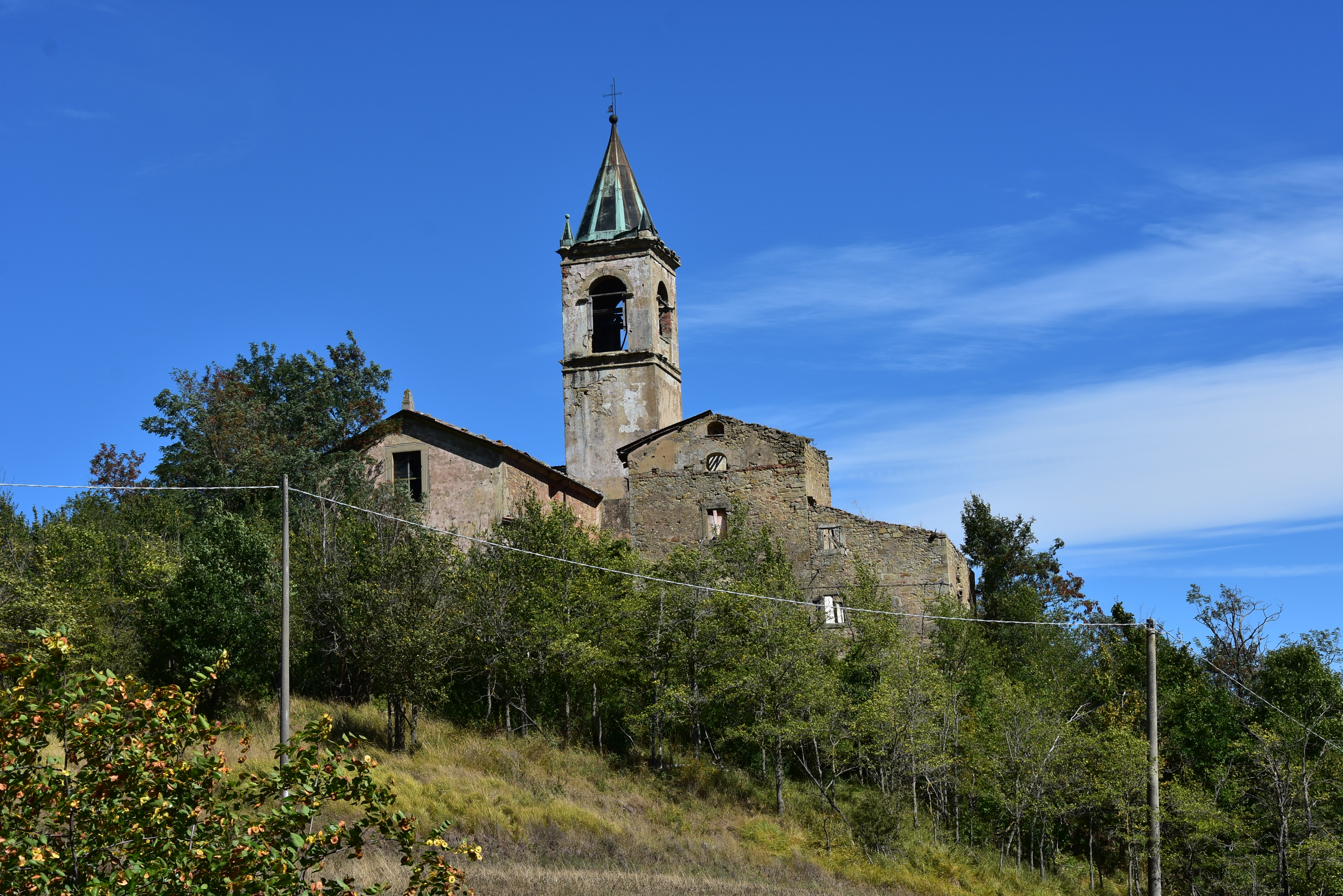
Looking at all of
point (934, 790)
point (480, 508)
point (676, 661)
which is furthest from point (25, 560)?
point (934, 790)

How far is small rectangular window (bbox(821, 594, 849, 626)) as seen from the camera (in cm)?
3828

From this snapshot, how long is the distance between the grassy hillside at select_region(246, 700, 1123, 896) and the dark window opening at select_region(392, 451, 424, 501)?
849cm

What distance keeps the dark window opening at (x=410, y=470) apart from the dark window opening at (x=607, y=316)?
936 cm

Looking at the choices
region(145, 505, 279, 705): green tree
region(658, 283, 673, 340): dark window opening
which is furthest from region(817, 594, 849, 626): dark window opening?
region(145, 505, 279, 705): green tree

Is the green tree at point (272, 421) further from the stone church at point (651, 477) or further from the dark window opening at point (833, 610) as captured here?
the dark window opening at point (833, 610)

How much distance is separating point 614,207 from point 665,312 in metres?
4.14

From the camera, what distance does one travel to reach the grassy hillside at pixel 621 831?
78.9ft

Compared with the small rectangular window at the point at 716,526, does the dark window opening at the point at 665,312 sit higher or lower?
higher

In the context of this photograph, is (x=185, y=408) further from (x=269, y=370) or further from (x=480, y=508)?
(x=480, y=508)

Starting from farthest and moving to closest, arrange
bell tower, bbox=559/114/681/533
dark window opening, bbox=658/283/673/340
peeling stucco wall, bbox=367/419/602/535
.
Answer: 1. dark window opening, bbox=658/283/673/340
2. bell tower, bbox=559/114/681/533
3. peeling stucco wall, bbox=367/419/602/535

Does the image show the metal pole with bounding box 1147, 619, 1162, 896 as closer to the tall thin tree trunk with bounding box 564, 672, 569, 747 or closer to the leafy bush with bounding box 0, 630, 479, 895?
the tall thin tree trunk with bounding box 564, 672, 569, 747

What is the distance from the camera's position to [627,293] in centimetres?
4566

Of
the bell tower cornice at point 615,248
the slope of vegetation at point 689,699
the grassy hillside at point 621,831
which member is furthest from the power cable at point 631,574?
the bell tower cornice at point 615,248

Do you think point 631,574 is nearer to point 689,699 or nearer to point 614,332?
point 689,699
